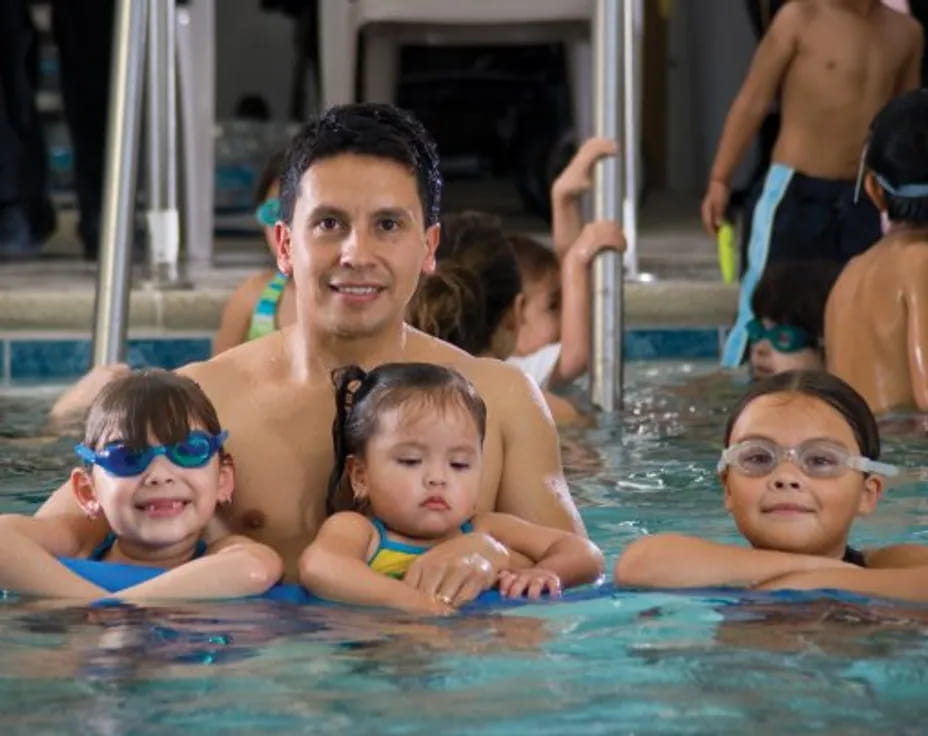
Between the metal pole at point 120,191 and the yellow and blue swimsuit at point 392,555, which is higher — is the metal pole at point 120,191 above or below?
above

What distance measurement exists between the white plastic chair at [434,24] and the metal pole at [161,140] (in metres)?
1.14

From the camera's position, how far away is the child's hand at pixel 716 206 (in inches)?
270

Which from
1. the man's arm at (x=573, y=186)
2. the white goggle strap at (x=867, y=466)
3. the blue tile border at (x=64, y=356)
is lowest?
the blue tile border at (x=64, y=356)

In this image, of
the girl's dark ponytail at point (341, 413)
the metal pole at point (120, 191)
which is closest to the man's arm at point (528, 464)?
the girl's dark ponytail at point (341, 413)

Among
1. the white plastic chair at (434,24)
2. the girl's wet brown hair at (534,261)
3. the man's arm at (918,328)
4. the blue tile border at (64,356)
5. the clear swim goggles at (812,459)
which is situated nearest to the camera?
the clear swim goggles at (812,459)

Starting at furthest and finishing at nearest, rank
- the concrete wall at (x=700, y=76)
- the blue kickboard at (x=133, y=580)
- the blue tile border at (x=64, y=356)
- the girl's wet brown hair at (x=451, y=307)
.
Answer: the concrete wall at (x=700, y=76) → the blue tile border at (x=64, y=356) → the girl's wet brown hair at (x=451, y=307) → the blue kickboard at (x=133, y=580)

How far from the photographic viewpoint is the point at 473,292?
5.04 m

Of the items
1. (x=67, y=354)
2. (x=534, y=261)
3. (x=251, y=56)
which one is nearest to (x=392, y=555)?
(x=534, y=261)

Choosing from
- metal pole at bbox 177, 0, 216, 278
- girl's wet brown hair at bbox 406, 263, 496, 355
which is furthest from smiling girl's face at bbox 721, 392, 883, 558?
metal pole at bbox 177, 0, 216, 278

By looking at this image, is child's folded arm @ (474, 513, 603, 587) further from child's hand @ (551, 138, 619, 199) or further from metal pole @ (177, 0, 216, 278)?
metal pole @ (177, 0, 216, 278)

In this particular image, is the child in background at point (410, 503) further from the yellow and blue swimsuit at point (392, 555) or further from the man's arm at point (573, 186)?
the man's arm at point (573, 186)

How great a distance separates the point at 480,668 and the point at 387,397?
0.60 meters

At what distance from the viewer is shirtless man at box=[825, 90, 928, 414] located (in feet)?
18.0

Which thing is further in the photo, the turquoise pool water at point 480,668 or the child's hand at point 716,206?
the child's hand at point 716,206
